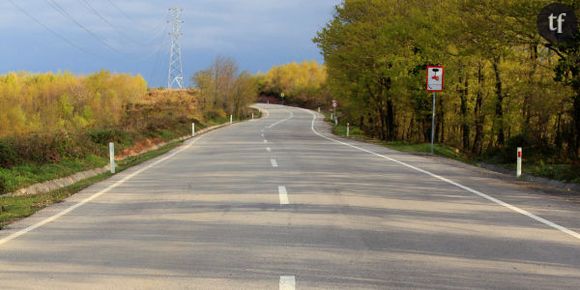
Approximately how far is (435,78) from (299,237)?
801 inches

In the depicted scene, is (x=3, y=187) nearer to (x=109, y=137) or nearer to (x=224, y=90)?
(x=109, y=137)

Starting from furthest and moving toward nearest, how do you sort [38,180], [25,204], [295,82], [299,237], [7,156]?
[295,82], [7,156], [38,180], [25,204], [299,237]

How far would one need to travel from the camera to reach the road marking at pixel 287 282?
5.44 m

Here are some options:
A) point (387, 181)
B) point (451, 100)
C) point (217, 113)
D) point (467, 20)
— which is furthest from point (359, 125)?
point (387, 181)

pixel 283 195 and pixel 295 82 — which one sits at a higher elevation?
pixel 295 82

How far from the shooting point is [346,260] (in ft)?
21.1

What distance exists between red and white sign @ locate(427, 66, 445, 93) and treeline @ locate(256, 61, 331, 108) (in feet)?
288

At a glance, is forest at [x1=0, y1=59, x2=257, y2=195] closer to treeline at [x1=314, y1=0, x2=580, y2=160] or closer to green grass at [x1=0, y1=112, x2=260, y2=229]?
green grass at [x1=0, y1=112, x2=260, y2=229]

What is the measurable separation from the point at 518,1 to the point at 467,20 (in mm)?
3600

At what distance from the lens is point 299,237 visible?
25.0ft

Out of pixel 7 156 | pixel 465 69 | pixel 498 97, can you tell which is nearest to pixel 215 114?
pixel 465 69

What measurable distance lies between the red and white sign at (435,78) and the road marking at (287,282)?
21.7m

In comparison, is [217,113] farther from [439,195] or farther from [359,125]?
[439,195]

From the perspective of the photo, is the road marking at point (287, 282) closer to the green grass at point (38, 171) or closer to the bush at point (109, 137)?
the green grass at point (38, 171)
